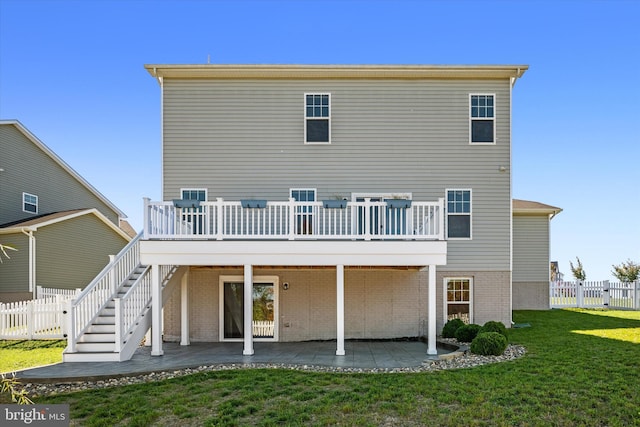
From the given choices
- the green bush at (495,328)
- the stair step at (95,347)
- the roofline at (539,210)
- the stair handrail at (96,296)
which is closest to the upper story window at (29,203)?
the stair handrail at (96,296)

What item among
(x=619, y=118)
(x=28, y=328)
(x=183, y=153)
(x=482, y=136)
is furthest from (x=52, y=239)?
(x=619, y=118)

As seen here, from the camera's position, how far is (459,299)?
13.2m

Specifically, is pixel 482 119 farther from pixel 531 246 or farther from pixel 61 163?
pixel 61 163

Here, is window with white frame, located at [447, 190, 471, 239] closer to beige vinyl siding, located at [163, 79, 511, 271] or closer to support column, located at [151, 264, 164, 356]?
beige vinyl siding, located at [163, 79, 511, 271]

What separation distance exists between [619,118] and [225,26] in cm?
2062

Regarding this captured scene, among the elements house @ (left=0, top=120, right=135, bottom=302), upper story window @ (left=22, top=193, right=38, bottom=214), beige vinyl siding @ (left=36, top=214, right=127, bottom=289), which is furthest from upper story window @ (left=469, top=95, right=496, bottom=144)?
upper story window @ (left=22, top=193, right=38, bottom=214)

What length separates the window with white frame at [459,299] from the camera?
13.1 meters

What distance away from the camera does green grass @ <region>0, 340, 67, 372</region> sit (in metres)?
9.52

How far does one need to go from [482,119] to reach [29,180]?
65.0ft

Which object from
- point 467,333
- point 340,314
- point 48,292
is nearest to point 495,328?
point 467,333

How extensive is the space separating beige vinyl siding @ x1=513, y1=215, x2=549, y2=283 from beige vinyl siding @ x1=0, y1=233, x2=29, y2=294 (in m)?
20.1

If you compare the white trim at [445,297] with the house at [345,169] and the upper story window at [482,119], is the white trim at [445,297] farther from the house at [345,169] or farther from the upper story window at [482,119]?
the upper story window at [482,119]

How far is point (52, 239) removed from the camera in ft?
60.0

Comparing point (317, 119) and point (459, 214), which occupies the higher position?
point (317, 119)
